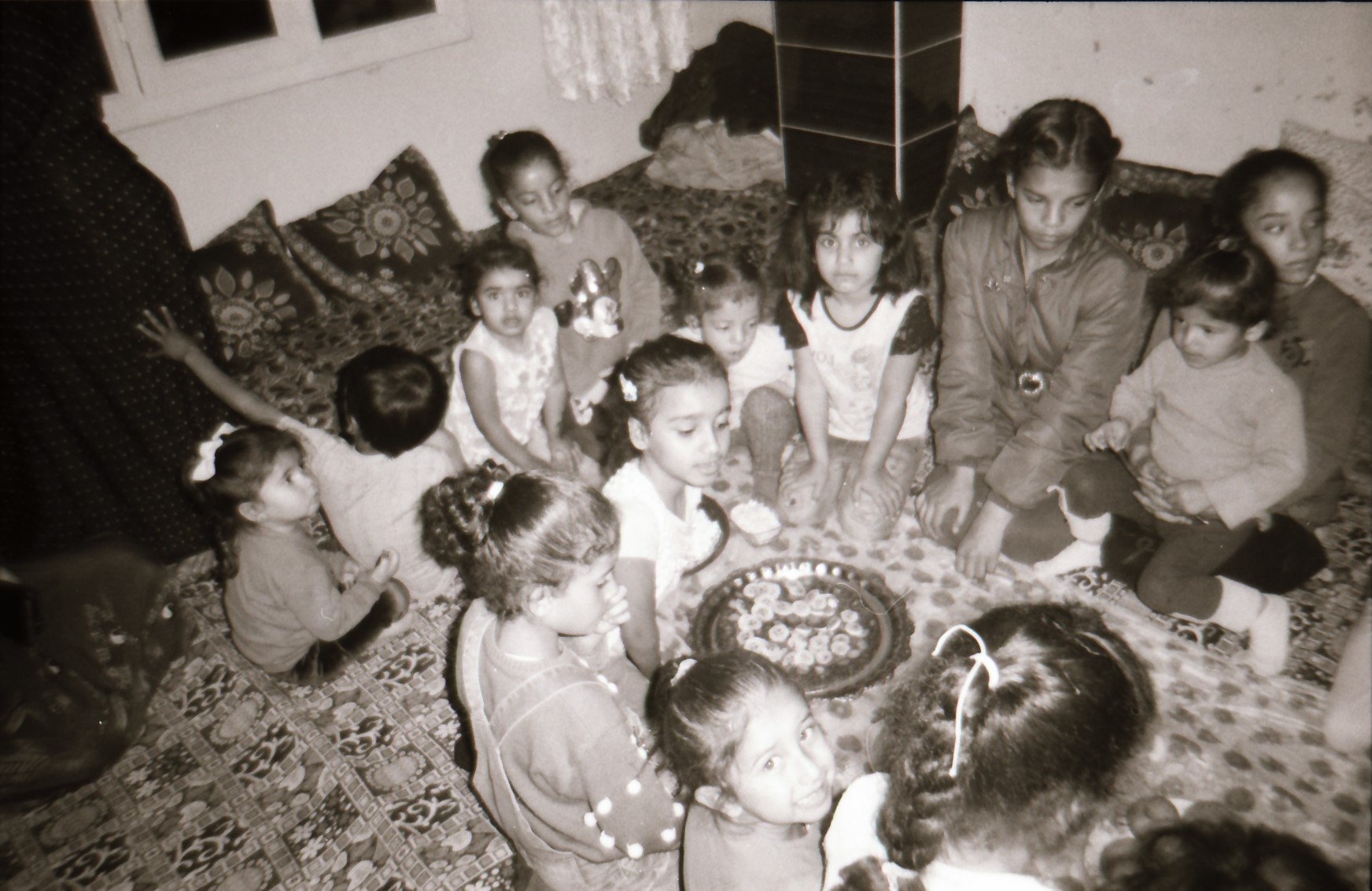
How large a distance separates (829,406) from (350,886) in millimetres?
1586

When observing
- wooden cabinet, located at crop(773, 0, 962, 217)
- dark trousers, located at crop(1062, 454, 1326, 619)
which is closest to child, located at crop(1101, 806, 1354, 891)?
dark trousers, located at crop(1062, 454, 1326, 619)

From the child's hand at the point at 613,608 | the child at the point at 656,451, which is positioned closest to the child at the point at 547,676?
the child's hand at the point at 613,608

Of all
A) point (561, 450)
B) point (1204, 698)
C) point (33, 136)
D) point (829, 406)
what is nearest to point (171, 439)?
point (33, 136)

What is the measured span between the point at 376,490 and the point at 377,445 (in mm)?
142

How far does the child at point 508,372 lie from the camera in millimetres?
2127

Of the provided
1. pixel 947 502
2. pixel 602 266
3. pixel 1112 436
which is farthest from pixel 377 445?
pixel 1112 436

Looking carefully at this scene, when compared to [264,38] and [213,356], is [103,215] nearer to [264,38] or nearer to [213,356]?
[213,356]

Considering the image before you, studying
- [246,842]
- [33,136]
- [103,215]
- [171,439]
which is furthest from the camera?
[171,439]

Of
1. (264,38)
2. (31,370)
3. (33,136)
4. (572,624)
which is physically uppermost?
(264,38)

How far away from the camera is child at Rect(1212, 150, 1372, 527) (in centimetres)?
163

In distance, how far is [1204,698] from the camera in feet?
5.46

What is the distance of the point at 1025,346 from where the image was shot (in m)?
2.07

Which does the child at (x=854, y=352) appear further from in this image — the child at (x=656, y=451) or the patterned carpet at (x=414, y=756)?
the child at (x=656, y=451)

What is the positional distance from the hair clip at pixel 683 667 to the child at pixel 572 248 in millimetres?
1348
